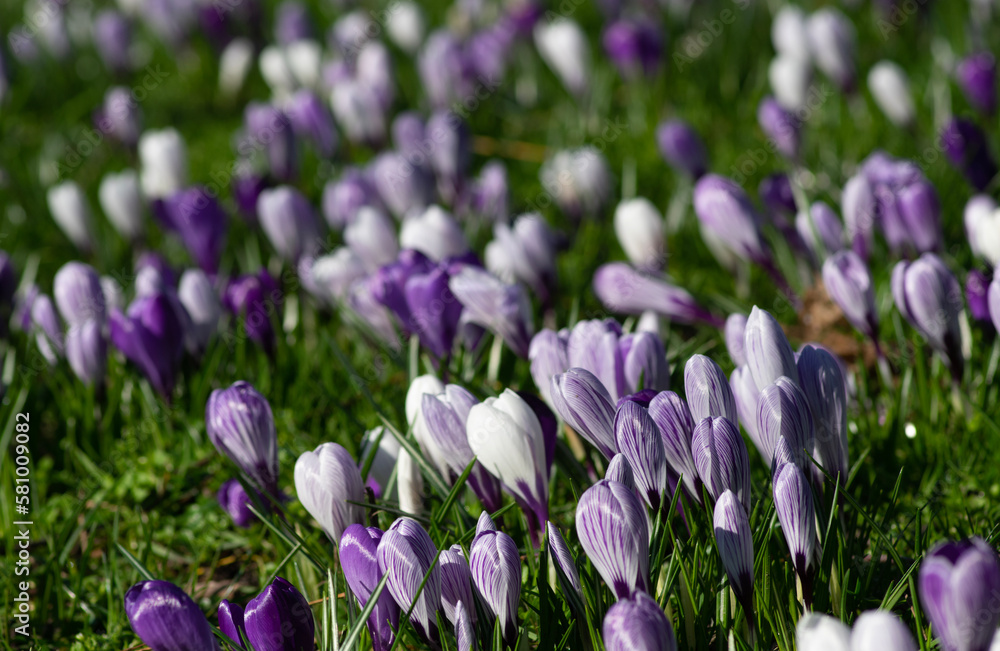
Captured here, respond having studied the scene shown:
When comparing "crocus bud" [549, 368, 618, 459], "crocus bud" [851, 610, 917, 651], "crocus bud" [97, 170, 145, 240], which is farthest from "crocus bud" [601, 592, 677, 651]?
"crocus bud" [97, 170, 145, 240]

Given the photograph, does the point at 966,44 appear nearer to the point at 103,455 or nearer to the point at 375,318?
the point at 375,318

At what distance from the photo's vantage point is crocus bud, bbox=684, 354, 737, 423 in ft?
5.30

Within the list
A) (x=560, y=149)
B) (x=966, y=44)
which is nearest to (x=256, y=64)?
(x=560, y=149)

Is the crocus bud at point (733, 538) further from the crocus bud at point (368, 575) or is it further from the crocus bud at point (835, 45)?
the crocus bud at point (835, 45)

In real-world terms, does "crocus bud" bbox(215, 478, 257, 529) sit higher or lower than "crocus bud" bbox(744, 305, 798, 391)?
lower

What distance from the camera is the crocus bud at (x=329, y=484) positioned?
1.77 m

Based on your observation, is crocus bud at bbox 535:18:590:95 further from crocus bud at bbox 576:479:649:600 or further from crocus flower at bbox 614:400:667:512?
crocus bud at bbox 576:479:649:600

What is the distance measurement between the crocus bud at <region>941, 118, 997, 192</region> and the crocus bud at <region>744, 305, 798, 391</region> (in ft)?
5.85

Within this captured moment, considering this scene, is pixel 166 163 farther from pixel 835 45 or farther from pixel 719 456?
pixel 719 456

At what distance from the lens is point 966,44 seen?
4375 mm

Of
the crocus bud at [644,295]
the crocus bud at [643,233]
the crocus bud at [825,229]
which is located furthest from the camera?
the crocus bud at [643,233]

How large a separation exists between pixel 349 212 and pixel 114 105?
6.06 ft

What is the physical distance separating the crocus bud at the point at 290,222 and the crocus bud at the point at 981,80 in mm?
2451

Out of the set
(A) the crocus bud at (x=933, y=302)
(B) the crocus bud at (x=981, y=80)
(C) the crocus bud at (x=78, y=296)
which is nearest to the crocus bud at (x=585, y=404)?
(A) the crocus bud at (x=933, y=302)
